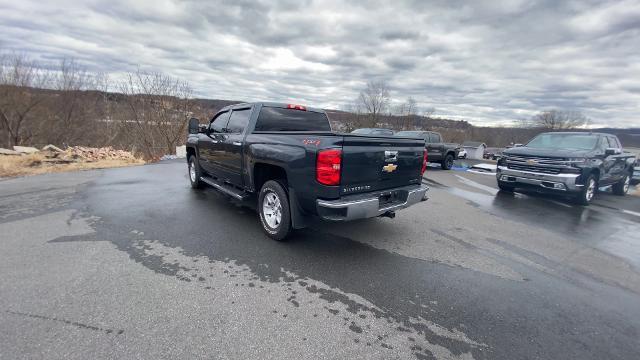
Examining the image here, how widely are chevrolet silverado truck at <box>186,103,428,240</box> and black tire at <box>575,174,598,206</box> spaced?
541cm

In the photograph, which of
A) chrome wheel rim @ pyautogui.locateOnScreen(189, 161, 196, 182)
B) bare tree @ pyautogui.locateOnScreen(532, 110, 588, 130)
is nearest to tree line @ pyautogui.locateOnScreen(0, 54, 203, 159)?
chrome wheel rim @ pyautogui.locateOnScreen(189, 161, 196, 182)

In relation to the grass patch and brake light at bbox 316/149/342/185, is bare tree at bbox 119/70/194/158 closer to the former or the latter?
the grass patch

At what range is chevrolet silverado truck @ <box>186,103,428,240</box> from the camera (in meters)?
3.53

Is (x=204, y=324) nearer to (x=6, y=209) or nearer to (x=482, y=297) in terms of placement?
(x=482, y=297)

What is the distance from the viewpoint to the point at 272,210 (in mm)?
4375

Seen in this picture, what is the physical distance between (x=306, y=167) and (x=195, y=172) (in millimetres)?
4677

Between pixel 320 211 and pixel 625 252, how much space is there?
16.1ft

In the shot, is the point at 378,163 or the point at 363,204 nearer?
the point at 363,204

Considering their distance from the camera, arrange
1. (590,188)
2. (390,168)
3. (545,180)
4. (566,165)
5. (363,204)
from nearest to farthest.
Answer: (363,204) → (390,168) → (566,165) → (545,180) → (590,188)

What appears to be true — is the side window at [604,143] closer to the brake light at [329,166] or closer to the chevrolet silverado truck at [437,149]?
the chevrolet silverado truck at [437,149]

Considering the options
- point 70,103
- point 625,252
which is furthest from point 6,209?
point 70,103

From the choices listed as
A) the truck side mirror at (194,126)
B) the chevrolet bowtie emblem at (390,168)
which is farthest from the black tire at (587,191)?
the truck side mirror at (194,126)

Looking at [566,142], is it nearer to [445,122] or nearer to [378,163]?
[378,163]

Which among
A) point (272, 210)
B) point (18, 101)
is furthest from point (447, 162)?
point (18, 101)
